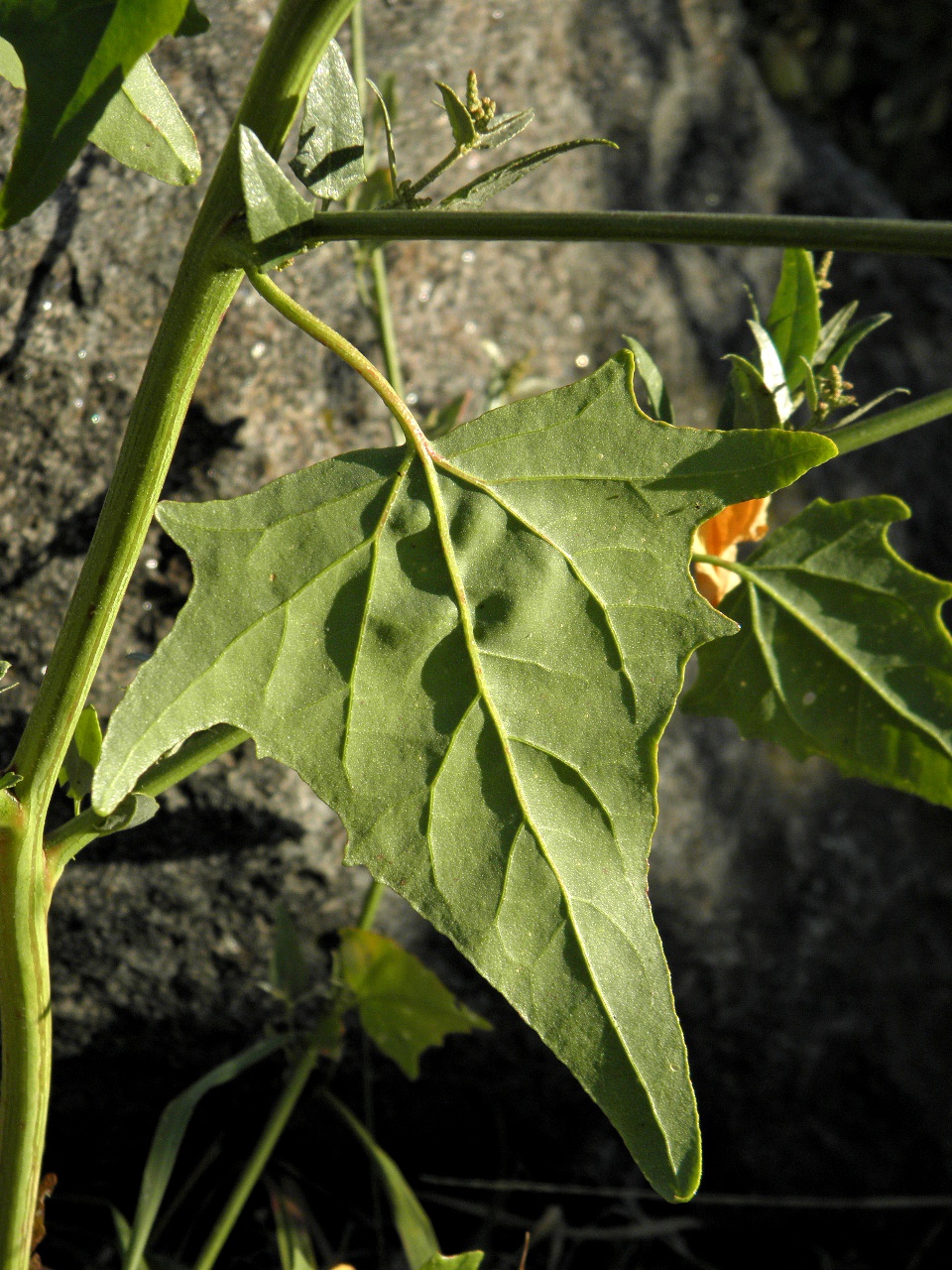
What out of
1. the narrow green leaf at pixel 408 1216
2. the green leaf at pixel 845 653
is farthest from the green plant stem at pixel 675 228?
the narrow green leaf at pixel 408 1216

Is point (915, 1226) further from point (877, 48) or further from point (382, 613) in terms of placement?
point (877, 48)

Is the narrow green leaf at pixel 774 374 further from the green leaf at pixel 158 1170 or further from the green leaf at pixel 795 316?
the green leaf at pixel 158 1170

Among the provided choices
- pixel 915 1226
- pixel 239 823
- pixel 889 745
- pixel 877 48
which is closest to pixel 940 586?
pixel 889 745

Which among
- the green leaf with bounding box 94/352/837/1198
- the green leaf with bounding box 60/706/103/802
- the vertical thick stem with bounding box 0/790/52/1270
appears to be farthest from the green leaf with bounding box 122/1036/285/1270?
the green leaf with bounding box 94/352/837/1198

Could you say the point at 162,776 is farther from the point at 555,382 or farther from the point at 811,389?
the point at 555,382

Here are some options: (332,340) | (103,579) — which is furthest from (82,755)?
(332,340)

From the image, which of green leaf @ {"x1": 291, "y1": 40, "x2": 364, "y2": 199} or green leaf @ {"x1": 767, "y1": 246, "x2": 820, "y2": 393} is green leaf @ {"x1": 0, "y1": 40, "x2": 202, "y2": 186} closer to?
green leaf @ {"x1": 291, "y1": 40, "x2": 364, "y2": 199}
